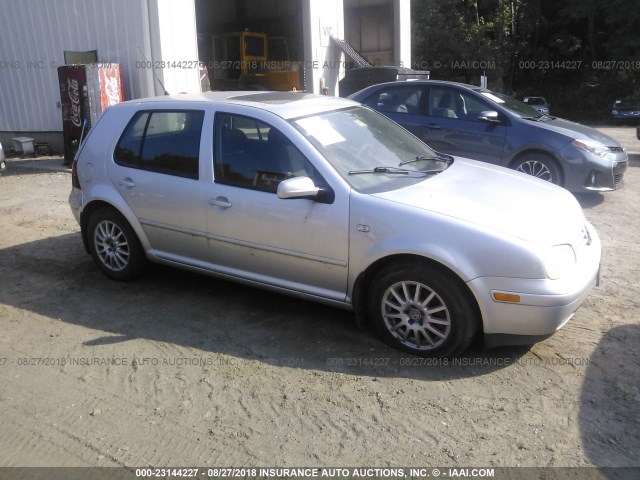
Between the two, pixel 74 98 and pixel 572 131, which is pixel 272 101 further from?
pixel 74 98

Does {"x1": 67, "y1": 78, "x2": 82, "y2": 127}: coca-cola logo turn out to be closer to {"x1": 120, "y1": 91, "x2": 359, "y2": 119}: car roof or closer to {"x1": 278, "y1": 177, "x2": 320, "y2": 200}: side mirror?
{"x1": 120, "y1": 91, "x2": 359, "y2": 119}: car roof

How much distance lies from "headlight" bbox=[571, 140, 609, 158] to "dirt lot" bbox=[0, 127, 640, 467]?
304cm

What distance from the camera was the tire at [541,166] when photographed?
8.19 metres

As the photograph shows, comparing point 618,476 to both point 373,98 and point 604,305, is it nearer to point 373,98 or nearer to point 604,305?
point 604,305

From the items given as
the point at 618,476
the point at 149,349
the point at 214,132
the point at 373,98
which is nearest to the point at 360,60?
the point at 373,98

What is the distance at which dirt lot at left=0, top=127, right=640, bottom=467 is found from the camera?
3.20 meters

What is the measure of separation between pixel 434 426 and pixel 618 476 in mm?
917

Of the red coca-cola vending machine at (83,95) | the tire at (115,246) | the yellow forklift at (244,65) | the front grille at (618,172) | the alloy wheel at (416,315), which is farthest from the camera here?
the yellow forklift at (244,65)

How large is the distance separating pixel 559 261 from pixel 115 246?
375 cm

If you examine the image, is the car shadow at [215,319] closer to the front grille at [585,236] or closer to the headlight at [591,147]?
the front grille at [585,236]

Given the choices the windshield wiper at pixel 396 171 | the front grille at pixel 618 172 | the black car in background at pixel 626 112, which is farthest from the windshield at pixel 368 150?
the black car in background at pixel 626 112

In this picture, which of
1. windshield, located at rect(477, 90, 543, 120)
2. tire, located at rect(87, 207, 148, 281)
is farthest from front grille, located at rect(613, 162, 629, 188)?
tire, located at rect(87, 207, 148, 281)

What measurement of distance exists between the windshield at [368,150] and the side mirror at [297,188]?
0.25 m

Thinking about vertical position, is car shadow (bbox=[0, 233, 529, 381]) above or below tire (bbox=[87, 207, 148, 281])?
below
